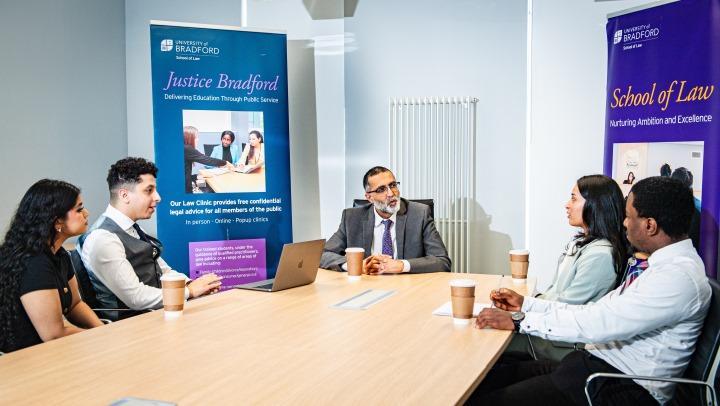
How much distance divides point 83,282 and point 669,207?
2.54 metres

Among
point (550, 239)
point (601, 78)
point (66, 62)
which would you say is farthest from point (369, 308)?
point (66, 62)

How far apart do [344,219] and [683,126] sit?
2.04 metres

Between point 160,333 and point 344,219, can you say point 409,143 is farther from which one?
point 160,333

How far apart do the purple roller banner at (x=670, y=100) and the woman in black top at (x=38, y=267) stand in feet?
10.3

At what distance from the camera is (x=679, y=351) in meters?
2.15

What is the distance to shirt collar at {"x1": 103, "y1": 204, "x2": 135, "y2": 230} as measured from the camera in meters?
3.17

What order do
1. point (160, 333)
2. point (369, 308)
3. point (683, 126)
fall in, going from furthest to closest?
point (683, 126) → point (369, 308) → point (160, 333)

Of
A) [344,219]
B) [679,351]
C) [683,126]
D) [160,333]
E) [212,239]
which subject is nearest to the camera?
[679,351]

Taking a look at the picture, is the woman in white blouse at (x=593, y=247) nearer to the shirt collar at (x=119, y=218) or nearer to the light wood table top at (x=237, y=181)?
the shirt collar at (x=119, y=218)

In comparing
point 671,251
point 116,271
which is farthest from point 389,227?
point 671,251

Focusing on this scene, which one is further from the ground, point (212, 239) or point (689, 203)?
point (689, 203)

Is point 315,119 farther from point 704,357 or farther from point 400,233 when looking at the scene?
point 704,357

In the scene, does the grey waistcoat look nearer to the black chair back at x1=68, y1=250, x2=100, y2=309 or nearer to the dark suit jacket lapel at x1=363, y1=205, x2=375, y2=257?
the black chair back at x1=68, y1=250, x2=100, y2=309

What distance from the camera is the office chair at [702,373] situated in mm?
2003
